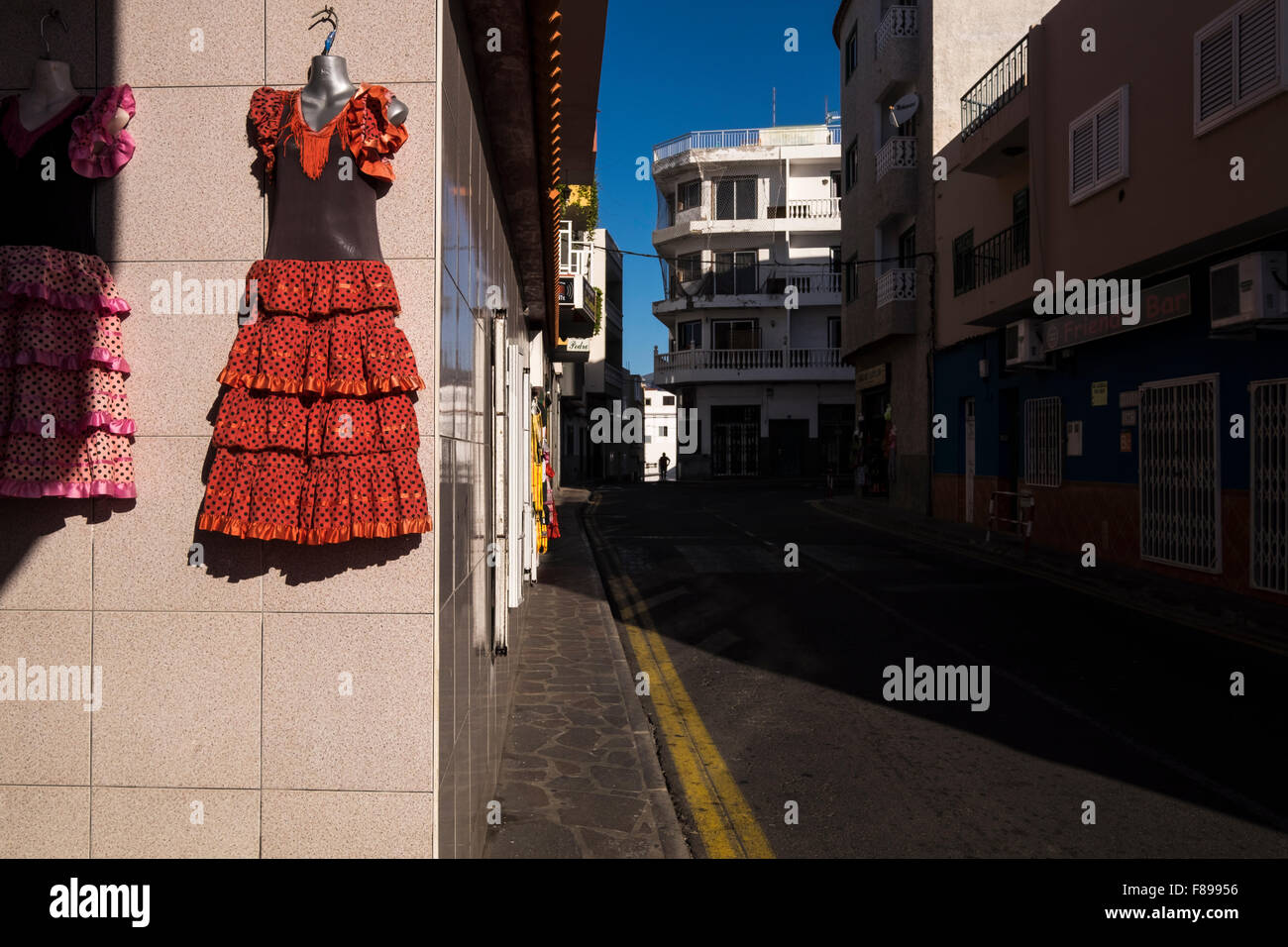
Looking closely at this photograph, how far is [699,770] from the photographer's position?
17.2 feet

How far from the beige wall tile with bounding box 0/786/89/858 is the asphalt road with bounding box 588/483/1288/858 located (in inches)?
101

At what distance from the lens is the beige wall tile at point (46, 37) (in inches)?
120

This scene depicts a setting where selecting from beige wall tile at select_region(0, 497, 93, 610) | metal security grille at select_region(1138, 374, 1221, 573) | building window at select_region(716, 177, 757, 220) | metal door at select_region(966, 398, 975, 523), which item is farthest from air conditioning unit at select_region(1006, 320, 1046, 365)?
building window at select_region(716, 177, 757, 220)

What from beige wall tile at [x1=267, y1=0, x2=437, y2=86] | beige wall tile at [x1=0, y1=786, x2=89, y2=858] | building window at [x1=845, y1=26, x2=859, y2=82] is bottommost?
beige wall tile at [x1=0, y1=786, x2=89, y2=858]

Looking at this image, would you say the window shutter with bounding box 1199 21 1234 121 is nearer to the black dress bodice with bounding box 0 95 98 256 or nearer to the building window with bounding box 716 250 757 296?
the black dress bodice with bounding box 0 95 98 256

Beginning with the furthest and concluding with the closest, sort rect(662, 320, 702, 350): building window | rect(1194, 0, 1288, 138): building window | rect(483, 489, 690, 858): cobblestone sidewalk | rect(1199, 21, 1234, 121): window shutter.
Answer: rect(662, 320, 702, 350): building window, rect(1199, 21, 1234, 121): window shutter, rect(1194, 0, 1288, 138): building window, rect(483, 489, 690, 858): cobblestone sidewalk

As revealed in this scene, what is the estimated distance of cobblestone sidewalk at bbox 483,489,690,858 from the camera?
4172mm

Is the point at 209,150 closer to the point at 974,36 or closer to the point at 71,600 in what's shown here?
the point at 71,600

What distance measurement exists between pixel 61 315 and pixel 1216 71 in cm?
1221

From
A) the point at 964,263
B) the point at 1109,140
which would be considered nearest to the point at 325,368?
the point at 1109,140

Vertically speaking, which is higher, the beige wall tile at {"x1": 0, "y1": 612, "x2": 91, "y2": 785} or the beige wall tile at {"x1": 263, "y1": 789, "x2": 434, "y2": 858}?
the beige wall tile at {"x1": 0, "y1": 612, "x2": 91, "y2": 785}

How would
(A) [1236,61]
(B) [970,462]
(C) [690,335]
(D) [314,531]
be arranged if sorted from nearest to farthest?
1. (D) [314,531]
2. (A) [1236,61]
3. (B) [970,462]
4. (C) [690,335]

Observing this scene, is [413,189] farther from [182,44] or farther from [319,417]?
[182,44]

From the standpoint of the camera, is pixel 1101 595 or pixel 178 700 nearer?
pixel 178 700
